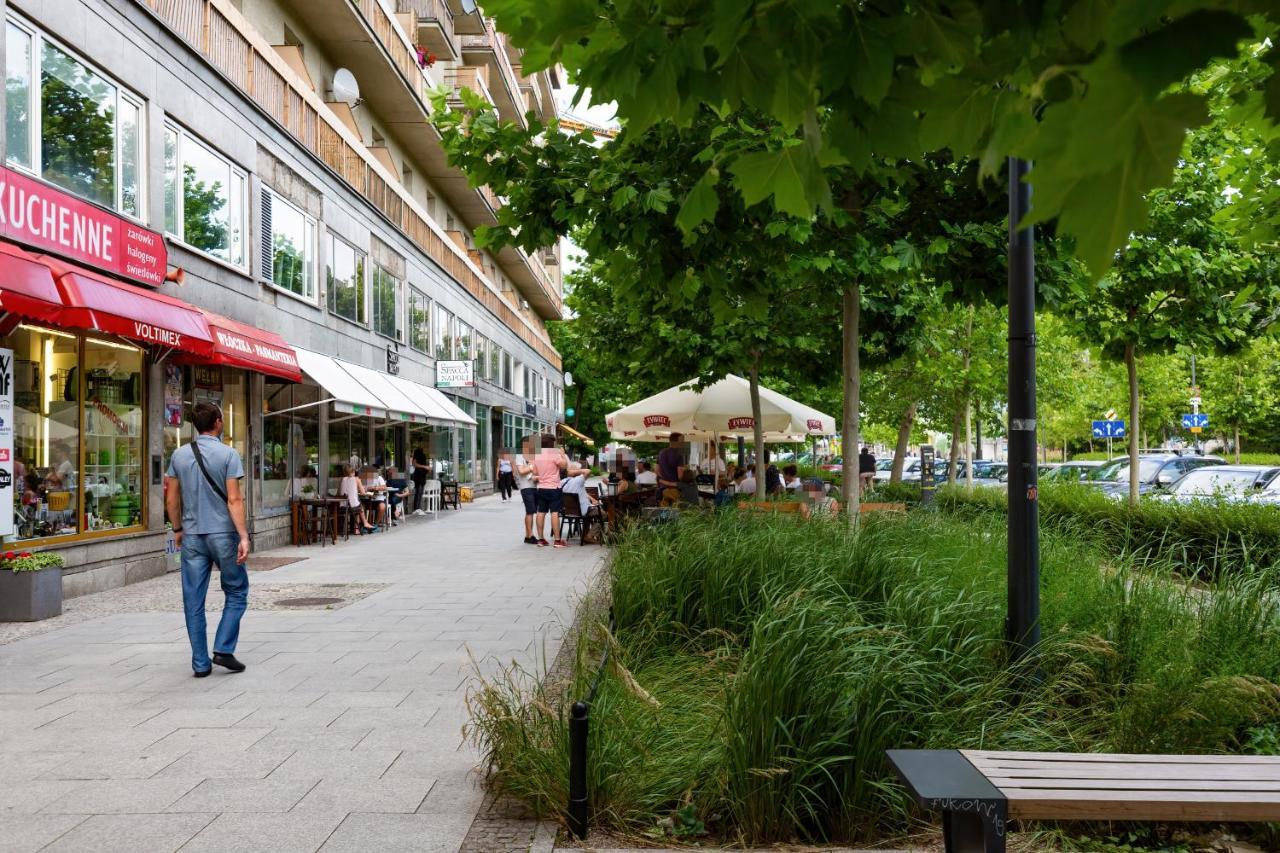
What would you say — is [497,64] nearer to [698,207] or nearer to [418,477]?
[418,477]

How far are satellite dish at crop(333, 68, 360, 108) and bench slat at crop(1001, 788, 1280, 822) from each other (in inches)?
938

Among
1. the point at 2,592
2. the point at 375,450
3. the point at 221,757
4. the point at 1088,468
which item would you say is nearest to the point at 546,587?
the point at 2,592

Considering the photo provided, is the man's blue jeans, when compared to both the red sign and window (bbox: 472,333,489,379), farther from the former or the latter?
window (bbox: 472,333,489,379)

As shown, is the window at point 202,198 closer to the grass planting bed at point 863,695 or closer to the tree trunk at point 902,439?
the grass planting bed at point 863,695

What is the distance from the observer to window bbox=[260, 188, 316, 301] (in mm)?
18078

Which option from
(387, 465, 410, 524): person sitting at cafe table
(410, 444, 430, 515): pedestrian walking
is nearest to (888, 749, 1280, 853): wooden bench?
(387, 465, 410, 524): person sitting at cafe table

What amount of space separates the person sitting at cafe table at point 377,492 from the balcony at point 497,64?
1738 centimetres

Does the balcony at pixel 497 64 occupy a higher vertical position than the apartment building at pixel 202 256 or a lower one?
higher

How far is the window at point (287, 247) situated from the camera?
59.3 feet

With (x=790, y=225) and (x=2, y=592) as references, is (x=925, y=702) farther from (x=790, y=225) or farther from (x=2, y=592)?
(x=2, y=592)

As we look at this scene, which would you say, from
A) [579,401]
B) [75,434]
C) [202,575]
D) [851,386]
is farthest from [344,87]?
[579,401]

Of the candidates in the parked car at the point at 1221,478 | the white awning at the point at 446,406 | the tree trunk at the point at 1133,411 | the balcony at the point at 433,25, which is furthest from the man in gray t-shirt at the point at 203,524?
the balcony at the point at 433,25

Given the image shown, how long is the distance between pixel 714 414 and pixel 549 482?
3254 mm

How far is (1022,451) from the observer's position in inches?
225
